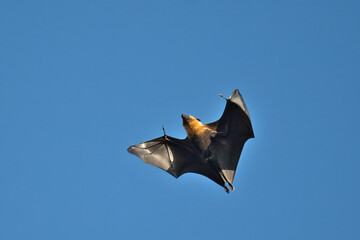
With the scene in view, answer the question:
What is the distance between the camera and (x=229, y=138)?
70.3ft

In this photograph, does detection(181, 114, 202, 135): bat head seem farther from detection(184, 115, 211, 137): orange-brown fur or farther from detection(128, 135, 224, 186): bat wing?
detection(128, 135, 224, 186): bat wing

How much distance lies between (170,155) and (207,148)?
6.46 ft

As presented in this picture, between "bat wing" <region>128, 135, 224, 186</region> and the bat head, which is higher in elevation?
the bat head

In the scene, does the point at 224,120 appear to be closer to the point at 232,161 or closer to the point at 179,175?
the point at 232,161

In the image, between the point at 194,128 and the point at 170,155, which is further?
A: the point at 170,155

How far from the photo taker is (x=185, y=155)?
22234 mm

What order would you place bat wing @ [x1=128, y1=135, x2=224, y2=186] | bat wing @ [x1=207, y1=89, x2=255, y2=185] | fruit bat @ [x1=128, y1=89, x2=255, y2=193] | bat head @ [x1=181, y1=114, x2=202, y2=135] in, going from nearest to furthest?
1. bat wing @ [x1=207, y1=89, x2=255, y2=185]
2. fruit bat @ [x1=128, y1=89, x2=255, y2=193]
3. bat head @ [x1=181, y1=114, x2=202, y2=135]
4. bat wing @ [x1=128, y1=135, x2=224, y2=186]

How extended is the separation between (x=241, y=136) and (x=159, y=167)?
4.13m

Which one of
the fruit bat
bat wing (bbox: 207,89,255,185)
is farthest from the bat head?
bat wing (bbox: 207,89,255,185)

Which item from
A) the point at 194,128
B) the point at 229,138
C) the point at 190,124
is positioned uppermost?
the point at 190,124

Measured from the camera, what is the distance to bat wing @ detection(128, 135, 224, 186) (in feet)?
72.5

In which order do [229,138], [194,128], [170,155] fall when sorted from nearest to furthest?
[229,138]
[194,128]
[170,155]

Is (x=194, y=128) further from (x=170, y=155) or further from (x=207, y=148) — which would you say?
(x=170, y=155)

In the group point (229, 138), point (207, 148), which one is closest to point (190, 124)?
point (207, 148)
